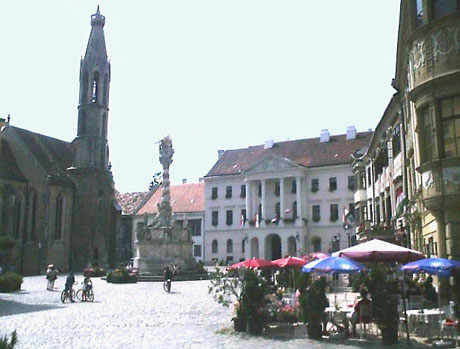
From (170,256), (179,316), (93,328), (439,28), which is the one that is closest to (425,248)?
(439,28)

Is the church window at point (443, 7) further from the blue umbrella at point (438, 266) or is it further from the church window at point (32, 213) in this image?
the church window at point (32, 213)

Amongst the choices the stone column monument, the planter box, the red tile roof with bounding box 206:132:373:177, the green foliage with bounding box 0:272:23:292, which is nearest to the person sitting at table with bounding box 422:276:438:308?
the planter box

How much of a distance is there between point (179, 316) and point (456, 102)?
38.1 feet

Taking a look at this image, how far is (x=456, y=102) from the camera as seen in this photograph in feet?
50.7

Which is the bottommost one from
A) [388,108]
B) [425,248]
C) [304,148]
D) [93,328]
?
[93,328]

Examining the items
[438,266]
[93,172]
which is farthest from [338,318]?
[93,172]

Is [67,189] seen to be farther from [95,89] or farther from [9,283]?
[9,283]

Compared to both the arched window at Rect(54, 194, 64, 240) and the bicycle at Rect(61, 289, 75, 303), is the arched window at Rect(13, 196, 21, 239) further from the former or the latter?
the bicycle at Rect(61, 289, 75, 303)

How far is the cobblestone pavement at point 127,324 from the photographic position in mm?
12383

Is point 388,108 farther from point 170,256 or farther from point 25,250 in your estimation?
point 25,250

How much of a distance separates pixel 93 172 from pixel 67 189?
3568 millimetres

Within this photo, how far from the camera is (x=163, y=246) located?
41.8 m

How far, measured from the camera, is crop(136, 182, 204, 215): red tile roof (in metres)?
75.9

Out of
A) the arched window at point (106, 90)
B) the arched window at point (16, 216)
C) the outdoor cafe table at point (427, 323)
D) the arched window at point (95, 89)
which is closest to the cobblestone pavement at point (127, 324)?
the outdoor cafe table at point (427, 323)
